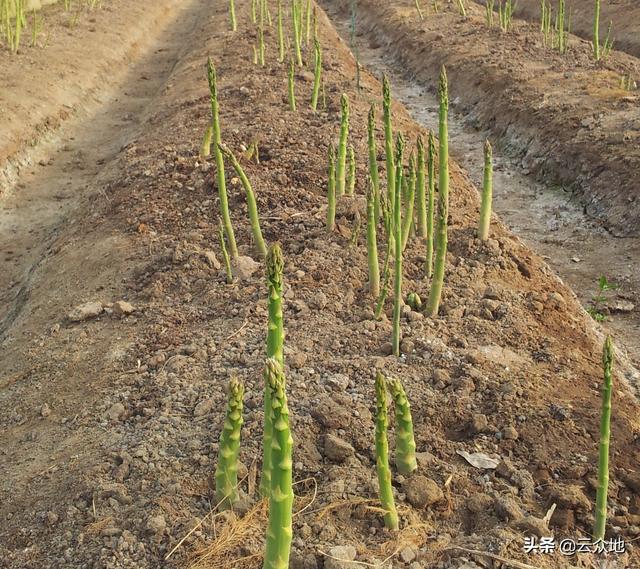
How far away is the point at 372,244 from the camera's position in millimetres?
3613

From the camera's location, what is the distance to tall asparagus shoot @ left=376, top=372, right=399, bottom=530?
2.14 meters

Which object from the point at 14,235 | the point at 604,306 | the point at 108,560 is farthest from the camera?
the point at 14,235

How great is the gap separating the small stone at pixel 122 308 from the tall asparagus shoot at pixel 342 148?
1.49 meters

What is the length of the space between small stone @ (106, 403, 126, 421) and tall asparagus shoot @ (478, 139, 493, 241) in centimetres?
220

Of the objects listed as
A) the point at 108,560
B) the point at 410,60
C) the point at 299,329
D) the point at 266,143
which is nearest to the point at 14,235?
the point at 266,143

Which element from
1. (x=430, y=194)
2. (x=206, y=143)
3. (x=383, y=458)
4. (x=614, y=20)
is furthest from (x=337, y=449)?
(x=614, y=20)

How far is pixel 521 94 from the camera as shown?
→ 772cm

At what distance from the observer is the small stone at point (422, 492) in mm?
2463

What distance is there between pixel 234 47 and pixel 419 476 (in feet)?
27.4

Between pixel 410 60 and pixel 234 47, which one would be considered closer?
pixel 234 47

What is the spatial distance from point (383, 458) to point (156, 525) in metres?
0.75

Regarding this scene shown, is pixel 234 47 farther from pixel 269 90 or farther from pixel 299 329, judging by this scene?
pixel 299 329

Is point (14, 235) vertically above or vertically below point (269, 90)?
below

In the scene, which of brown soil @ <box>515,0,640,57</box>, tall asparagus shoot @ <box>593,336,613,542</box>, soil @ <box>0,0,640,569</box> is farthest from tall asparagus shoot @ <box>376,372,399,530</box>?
brown soil @ <box>515,0,640,57</box>
